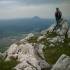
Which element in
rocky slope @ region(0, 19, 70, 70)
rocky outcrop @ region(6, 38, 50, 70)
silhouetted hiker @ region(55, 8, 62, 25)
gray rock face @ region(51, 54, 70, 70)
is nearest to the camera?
gray rock face @ region(51, 54, 70, 70)

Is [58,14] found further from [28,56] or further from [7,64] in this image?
[7,64]

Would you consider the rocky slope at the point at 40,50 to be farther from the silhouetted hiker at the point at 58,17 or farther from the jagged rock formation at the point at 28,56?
the silhouetted hiker at the point at 58,17

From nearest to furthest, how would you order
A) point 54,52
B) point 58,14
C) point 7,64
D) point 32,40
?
point 7,64
point 54,52
point 32,40
point 58,14

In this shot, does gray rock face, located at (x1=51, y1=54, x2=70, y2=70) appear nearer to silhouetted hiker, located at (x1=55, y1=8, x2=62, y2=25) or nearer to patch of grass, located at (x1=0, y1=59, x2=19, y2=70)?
patch of grass, located at (x1=0, y1=59, x2=19, y2=70)

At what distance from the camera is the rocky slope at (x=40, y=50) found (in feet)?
109

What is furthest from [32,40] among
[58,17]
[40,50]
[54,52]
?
[58,17]

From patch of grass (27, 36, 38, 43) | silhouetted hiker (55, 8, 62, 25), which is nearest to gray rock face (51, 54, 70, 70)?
patch of grass (27, 36, 38, 43)

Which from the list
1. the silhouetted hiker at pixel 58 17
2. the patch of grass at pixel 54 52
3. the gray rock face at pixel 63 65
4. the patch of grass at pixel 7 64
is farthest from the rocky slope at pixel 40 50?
the patch of grass at pixel 7 64

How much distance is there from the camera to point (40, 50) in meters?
41.8

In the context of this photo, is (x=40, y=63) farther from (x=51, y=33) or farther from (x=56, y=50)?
(x=51, y=33)

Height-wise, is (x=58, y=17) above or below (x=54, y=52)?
above

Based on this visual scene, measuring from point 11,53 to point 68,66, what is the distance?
11.9 metres

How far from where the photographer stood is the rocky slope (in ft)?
109

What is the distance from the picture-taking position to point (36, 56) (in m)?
39.7
